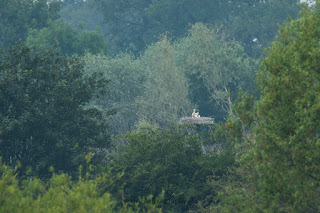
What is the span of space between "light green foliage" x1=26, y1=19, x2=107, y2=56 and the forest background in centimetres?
14

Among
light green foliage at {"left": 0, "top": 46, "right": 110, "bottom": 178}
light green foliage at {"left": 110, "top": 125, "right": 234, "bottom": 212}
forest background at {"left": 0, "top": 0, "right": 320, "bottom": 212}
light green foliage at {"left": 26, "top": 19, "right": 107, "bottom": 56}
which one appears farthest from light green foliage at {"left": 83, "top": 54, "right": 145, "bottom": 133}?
light green foliage at {"left": 110, "top": 125, "right": 234, "bottom": 212}

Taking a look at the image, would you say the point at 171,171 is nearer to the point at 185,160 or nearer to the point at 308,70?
the point at 185,160

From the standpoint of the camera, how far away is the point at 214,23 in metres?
76.0

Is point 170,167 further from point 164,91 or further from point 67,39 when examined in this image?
point 67,39

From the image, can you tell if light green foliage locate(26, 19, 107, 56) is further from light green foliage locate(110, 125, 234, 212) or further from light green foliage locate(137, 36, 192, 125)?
light green foliage locate(110, 125, 234, 212)

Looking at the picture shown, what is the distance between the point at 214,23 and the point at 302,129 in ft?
208

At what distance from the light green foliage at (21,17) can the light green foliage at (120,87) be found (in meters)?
8.26

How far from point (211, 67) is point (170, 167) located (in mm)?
Answer: 31990

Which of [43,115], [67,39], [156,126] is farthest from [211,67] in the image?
[43,115]

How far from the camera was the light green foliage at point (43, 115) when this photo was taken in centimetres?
2581

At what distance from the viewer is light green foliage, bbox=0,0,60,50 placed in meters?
56.9

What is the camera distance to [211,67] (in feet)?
182

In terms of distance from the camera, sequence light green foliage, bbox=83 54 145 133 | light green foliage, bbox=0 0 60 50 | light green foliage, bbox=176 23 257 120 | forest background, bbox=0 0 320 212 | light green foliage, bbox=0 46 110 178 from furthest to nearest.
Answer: light green foliage, bbox=0 0 60 50 → light green foliage, bbox=176 23 257 120 → light green foliage, bbox=83 54 145 133 → light green foliage, bbox=0 46 110 178 → forest background, bbox=0 0 320 212

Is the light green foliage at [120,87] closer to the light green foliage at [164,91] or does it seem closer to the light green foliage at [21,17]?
the light green foliage at [164,91]
